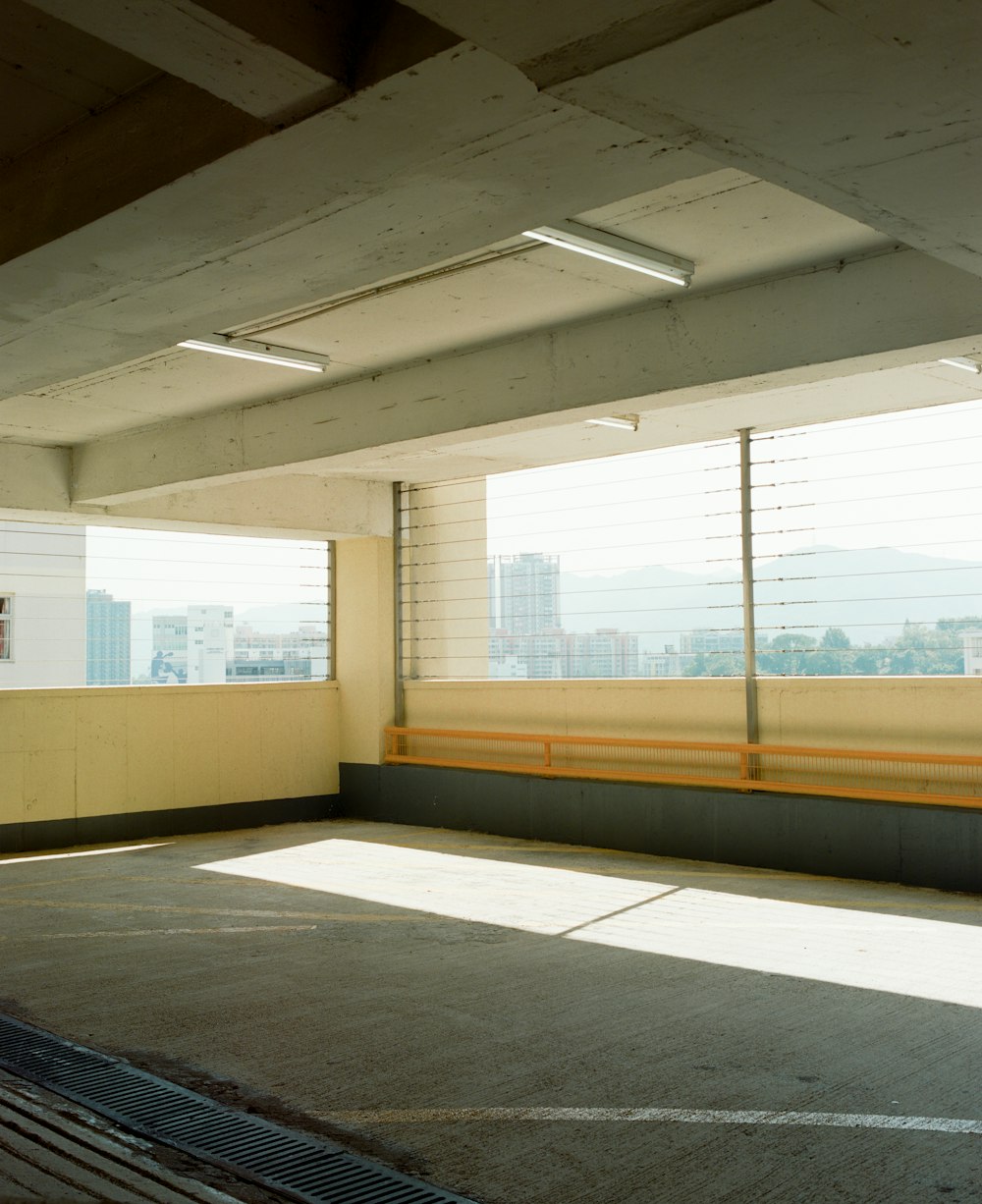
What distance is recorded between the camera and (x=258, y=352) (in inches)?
338

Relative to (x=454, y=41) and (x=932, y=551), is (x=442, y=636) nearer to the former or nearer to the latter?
(x=932, y=551)

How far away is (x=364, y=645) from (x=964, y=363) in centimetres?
810

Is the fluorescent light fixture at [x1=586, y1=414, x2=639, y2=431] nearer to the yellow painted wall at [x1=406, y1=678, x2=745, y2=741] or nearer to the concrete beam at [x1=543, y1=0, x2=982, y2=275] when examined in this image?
the yellow painted wall at [x1=406, y1=678, x2=745, y2=741]

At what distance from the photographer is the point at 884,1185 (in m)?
4.15

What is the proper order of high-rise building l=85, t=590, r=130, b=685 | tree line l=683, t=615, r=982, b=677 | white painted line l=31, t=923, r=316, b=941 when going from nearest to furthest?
white painted line l=31, t=923, r=316, b=941
tree line l=683, t=615, r=982, b=677
high-rise building l=85, t=590, r=130, b=685

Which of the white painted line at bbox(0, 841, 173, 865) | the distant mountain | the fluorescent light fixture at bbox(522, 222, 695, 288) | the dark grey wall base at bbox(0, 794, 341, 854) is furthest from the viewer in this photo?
the dark grey wall base at bbox(0, 794, 341, 854)

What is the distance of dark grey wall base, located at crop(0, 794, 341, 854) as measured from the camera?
12.5 metres

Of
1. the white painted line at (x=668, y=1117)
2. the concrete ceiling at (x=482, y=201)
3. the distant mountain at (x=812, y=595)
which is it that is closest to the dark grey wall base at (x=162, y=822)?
the distant mountain at (x=812, y=595)

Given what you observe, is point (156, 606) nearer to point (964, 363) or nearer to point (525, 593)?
point (525, 593)

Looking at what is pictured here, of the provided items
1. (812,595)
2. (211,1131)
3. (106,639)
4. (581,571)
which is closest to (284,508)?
(106,639)

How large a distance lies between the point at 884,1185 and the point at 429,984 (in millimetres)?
3290

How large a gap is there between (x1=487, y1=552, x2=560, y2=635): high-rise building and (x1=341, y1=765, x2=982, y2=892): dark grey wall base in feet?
6.06

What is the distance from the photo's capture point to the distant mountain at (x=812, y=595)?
34.1 ft

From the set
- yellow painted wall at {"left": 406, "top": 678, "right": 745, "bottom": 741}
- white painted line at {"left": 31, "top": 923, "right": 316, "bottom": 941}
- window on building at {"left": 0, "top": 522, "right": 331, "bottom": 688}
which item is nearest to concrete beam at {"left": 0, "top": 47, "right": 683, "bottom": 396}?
white painted line at {"left": 31, "top": 923, "right": 316, "bottom": 941}
